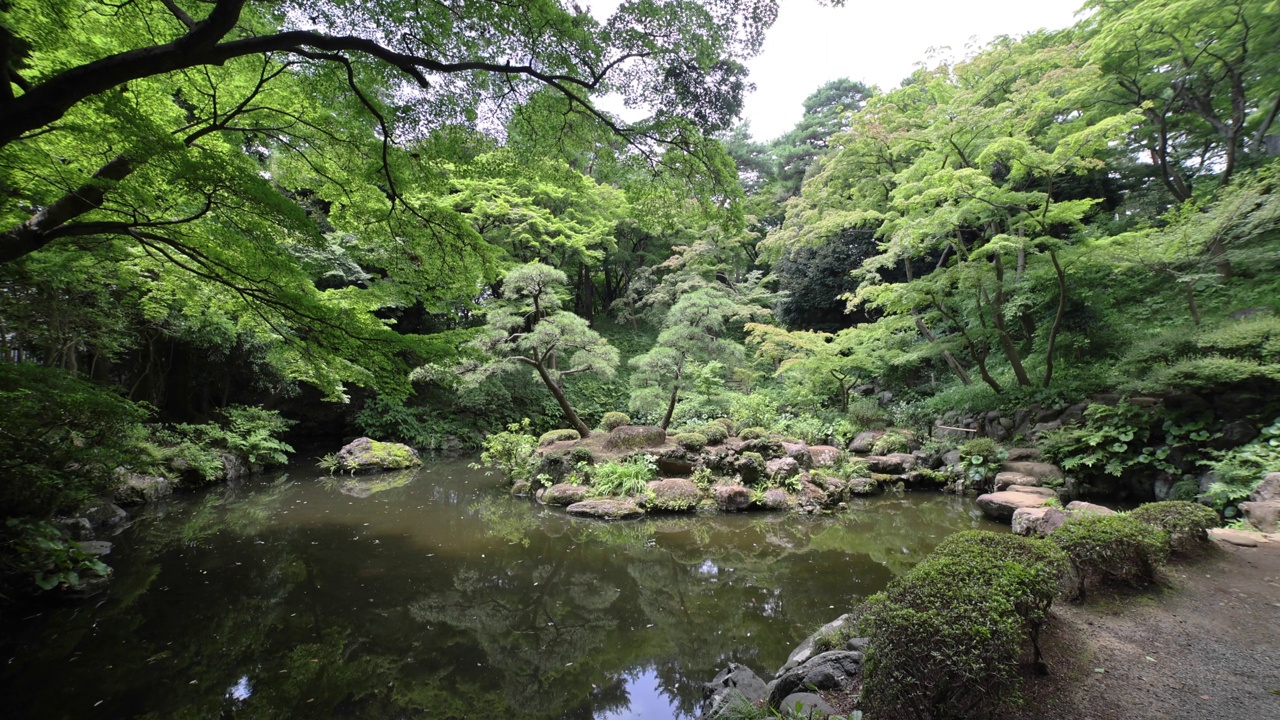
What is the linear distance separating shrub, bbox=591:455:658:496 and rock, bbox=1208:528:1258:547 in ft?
19.3

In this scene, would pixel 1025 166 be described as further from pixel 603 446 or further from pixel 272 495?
pixel 272 495

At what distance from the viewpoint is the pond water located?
3.06 m

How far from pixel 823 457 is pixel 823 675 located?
6666 mm

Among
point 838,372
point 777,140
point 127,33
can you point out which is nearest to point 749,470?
point 838,372

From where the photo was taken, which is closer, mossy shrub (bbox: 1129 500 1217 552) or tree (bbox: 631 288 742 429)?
mossy shrub (bbox: 1129 500 1217 552)

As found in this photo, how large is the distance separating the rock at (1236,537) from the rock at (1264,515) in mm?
542

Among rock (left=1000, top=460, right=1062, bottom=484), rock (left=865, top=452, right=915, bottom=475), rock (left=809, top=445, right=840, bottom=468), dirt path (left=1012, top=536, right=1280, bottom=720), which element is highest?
dirt path (left=1012, top=536, right=1280, bottom=720)

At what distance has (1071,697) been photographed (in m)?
2.04

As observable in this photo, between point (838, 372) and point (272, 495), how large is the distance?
41.1 feet

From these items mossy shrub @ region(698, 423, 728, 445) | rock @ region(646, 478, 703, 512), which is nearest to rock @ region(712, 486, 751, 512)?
rock @ region(646, 478, 703, 512)

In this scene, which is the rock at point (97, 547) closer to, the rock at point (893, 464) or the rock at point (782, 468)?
the rock at point (782, 468)

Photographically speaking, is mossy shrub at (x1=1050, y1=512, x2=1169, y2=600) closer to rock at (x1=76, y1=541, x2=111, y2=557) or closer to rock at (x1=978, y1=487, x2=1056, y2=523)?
rock at (x1=978, y1=487, x2=1056, y2=523)

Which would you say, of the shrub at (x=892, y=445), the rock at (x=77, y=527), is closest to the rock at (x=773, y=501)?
the shrub at (x=892, y=445)

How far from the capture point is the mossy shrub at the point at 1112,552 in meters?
2.93
